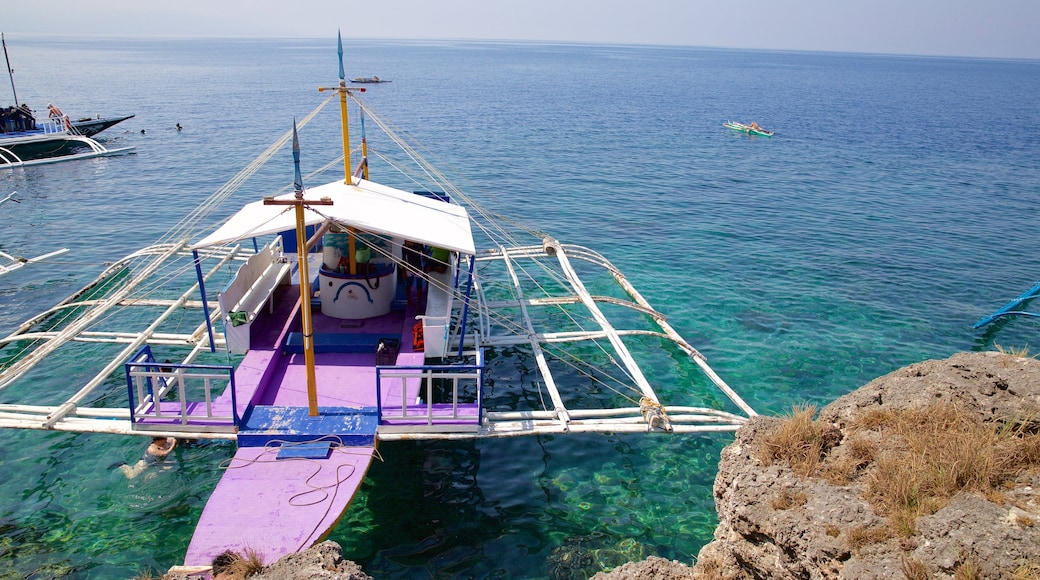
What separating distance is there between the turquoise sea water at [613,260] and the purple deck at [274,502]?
1879mm

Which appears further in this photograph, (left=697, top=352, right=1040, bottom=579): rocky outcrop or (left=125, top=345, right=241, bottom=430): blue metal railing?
(left=125, top=345, right=241, bottom=430): blue metal railing

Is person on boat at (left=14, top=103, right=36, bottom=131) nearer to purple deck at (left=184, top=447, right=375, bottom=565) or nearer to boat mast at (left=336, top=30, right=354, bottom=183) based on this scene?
boat mast at (left=336, top=30, right=354, bottom=183)

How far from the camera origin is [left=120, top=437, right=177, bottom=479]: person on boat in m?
13.3

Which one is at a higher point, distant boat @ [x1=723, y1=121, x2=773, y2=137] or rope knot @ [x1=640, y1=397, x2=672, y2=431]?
distant boat @ [x1=723, y1=121, x2=773, y2=137]

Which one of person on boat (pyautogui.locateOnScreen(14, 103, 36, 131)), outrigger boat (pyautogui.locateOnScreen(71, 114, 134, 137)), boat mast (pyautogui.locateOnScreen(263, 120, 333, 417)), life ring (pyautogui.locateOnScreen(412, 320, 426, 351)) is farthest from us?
outrigger boat (pyautogui.locateOnScreen(71, 114, 134, 137))

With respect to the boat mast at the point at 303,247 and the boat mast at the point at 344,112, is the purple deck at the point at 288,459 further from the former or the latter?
the boat mast at the point at 344,112

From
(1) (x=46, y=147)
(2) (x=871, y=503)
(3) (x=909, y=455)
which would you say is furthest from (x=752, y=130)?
(2) (x=871, y=503)

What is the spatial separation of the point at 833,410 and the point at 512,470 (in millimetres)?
7522

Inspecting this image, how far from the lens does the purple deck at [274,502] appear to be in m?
9.14

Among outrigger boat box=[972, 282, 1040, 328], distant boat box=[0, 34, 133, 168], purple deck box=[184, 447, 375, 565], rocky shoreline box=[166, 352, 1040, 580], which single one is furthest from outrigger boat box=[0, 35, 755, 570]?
distant boat box=[0, 34, 133, 168]

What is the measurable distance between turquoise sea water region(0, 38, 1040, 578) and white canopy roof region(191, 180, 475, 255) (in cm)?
476

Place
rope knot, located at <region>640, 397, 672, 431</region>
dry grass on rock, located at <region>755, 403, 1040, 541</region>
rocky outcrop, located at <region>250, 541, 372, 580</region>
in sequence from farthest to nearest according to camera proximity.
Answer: rope knot, located at <region>640, 397, 672, 431</region>, rocky outcrop, located at <region>250, 541, 372, 580</region>, dry grass on rock, located at <region>755, 403, 1040, 541</region>

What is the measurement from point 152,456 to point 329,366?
417cm

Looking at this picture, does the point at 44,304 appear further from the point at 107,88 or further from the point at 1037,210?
the point at 107,88
